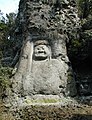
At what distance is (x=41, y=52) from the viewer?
14.3 metres

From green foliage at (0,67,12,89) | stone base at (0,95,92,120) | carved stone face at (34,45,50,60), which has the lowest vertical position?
stone base at (0,95,92,120)

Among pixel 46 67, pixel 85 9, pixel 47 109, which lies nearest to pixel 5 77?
pixel 46 67

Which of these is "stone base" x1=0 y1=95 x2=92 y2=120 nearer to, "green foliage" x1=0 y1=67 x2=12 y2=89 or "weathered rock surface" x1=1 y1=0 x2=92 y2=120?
"weathered rock surface" x1=1 y1=0 x2=92 y2=120

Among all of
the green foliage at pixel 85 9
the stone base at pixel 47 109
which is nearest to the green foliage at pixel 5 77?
the stone base at pixel 47 109

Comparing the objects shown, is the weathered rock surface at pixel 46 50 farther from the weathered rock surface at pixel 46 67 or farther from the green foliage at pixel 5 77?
the green foliage at pixel 5 77

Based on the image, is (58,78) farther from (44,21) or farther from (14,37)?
(14,37)

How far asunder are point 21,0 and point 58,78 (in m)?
6.69

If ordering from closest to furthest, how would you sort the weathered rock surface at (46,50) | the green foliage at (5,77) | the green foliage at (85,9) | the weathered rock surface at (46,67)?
the weathered rock surface at (46,67)
the green foliage at (5,77)
the weathered rock surface at (46,50)
the green foliage at (85,9)

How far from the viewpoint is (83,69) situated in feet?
50.6

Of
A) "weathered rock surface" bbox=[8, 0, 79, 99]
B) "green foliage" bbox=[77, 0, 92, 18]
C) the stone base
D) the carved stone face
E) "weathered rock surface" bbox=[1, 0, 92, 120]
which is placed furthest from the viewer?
"green foliage" bbox=[77, 0, 92, 18]

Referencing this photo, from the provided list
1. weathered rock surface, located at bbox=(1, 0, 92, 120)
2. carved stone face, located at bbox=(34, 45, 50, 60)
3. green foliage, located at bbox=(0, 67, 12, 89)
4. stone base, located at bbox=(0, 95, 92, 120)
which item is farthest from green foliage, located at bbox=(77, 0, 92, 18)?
stone base, located at bbox=(0, 95, 92, 120)

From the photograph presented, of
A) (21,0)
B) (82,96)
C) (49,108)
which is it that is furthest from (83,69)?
(21,0)

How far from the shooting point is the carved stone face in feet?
46.7

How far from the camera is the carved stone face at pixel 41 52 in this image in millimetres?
14234
